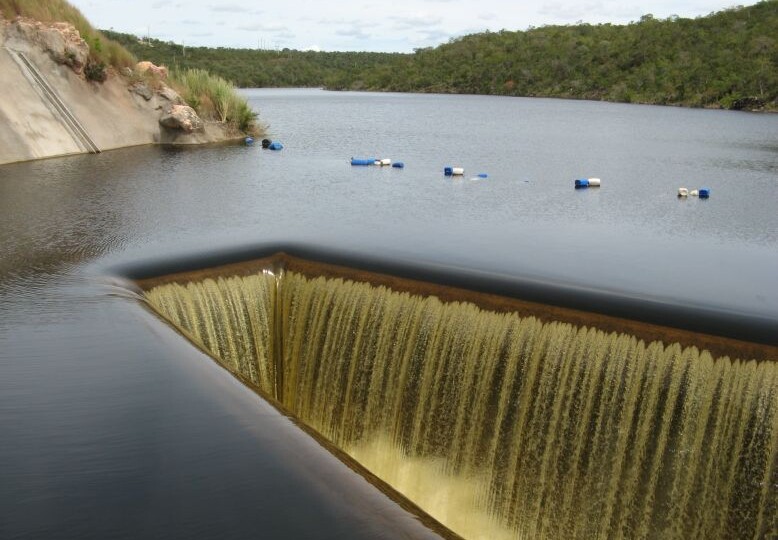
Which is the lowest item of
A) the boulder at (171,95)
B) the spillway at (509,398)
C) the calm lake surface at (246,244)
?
the spillway at (509,398)

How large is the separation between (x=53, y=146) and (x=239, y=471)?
48.5 feet

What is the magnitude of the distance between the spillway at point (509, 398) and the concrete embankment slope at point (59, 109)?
9823mm

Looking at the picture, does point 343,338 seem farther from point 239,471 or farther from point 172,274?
point 239,471

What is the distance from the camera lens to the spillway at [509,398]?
585cm

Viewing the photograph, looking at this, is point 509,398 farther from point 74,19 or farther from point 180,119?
point 74,19

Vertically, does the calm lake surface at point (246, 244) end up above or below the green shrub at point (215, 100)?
below

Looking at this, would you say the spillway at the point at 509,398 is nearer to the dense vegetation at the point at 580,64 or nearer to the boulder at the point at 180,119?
the boulder at the point at 180,119

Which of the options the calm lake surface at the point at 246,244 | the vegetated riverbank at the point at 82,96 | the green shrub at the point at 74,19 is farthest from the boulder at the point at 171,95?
the calm lake surface at the point at 246,244

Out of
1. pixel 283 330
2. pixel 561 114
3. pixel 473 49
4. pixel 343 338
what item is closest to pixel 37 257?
pixel 283 330

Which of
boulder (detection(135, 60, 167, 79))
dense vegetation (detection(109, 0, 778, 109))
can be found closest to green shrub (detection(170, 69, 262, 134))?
boulder (detection(135, 60, 167, 79))

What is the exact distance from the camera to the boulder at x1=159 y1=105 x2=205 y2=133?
20391 mm

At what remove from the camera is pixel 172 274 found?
8.16 m

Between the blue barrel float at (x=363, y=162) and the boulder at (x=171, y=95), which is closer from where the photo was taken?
the blue barrel float at (x=363, y=162)

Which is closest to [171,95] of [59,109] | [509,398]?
[59,109]
